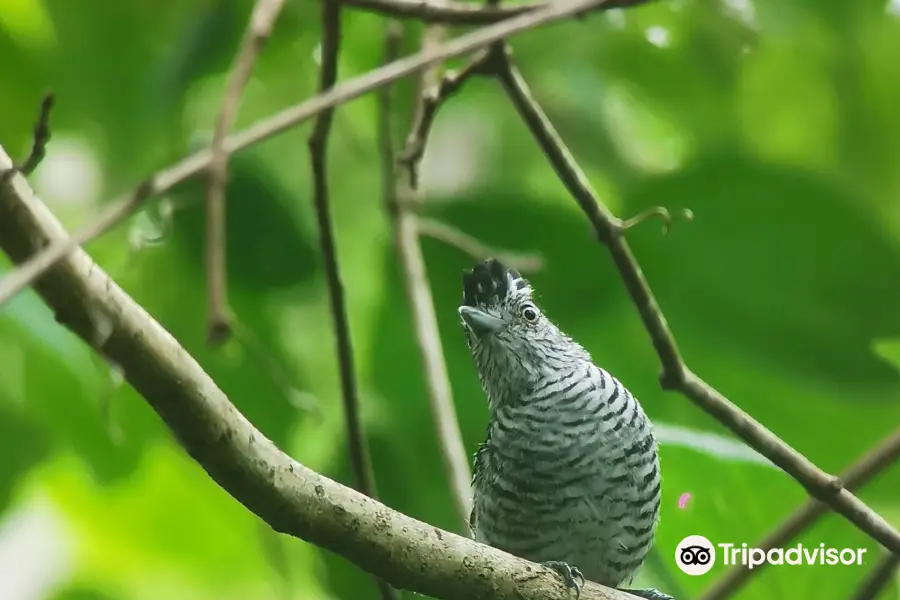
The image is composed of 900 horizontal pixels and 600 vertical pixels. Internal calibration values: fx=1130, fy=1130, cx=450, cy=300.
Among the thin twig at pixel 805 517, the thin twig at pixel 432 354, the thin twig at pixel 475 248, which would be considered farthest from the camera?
the thin twig at pixel 475 248

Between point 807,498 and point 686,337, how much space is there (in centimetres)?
39

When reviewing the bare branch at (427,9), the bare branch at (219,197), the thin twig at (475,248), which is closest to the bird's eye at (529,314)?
the thin twig at (475,248)

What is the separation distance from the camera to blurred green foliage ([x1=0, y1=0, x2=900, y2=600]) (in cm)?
165

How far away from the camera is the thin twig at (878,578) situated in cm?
142

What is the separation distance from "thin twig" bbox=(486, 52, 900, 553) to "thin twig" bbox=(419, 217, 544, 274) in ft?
1.53

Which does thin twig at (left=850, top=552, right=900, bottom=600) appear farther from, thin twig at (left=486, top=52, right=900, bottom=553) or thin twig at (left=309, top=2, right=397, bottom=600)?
thin twig at (left=309, top=2, right=397, bottom=600)

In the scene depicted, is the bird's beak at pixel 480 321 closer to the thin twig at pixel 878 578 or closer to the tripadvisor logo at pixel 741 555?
the tripadvisor logo at pixel 741 555

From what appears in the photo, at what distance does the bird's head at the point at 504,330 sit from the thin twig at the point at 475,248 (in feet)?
0.44

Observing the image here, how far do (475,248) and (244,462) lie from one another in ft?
3.52

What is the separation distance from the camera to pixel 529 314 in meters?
1.69

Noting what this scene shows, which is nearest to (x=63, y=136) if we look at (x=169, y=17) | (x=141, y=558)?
(x=169, y=17)

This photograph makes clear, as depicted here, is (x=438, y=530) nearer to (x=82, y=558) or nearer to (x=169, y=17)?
(x=169, y=17)

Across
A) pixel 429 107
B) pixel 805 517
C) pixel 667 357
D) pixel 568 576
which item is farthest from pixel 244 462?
pixel 805 517

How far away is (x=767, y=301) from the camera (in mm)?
1863
